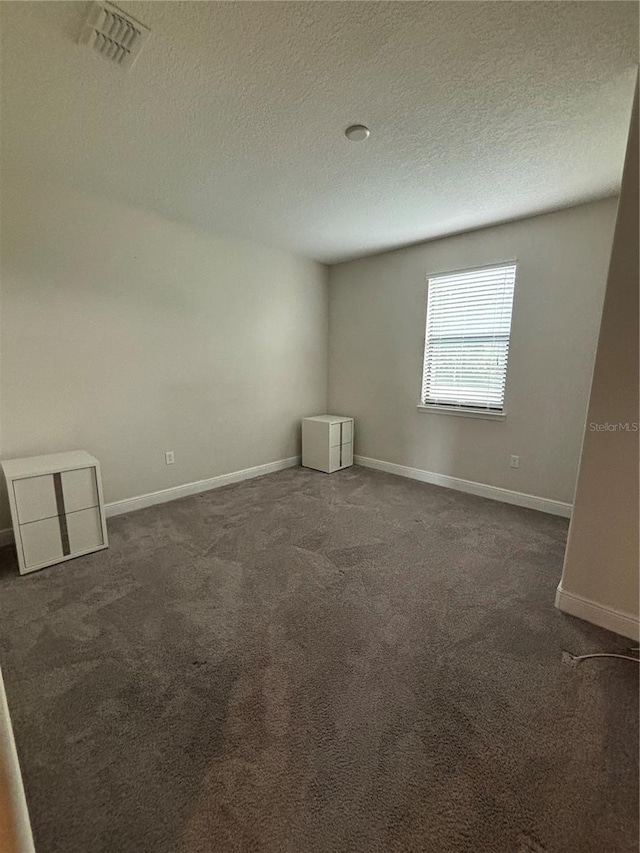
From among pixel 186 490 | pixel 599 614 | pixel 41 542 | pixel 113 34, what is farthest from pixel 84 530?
pixel 599 614

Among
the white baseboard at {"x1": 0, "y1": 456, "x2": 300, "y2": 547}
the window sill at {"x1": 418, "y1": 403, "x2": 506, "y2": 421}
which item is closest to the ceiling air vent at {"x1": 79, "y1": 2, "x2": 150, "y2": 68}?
the white baseboard at {"x1": 0, "y1": 456, "x2": 300, "y2": 547}

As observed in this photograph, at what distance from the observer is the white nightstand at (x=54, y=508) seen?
220cm

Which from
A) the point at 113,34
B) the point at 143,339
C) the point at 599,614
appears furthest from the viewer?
the point at 143,339

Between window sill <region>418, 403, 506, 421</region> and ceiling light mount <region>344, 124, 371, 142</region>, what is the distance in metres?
2.47

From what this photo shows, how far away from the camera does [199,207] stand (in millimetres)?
2877

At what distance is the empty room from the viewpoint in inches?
45.6

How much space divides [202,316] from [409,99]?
2.39 metres

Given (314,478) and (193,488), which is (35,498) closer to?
(193,488)

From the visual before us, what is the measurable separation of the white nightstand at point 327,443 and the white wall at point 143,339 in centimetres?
25

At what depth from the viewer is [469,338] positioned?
3521 millimetres

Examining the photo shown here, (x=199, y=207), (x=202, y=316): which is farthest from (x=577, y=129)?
(x=202, y=316)

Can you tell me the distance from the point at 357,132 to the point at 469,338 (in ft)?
7.09

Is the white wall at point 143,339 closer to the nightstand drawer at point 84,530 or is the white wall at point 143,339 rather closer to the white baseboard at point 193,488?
the white baseboard at point 193,488

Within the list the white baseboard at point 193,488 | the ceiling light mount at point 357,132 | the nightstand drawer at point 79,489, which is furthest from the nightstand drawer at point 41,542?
the ceiling light mount at point 357,132
